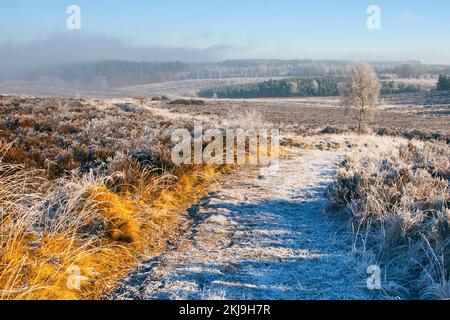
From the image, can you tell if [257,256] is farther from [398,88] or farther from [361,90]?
[398,88]

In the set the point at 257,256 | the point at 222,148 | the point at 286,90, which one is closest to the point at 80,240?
the point at 257,256

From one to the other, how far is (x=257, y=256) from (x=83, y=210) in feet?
6.44

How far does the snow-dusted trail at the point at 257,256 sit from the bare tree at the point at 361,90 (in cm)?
2856

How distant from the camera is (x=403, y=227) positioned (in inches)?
171

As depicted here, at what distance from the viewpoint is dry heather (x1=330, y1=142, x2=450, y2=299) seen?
11.6 feet

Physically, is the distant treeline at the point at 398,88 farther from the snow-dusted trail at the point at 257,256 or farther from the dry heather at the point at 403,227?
the snow-dusted trail at the point at 257,256

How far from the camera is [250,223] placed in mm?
5281

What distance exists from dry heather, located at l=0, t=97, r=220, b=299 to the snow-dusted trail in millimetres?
366

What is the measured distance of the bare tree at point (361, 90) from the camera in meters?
32.9

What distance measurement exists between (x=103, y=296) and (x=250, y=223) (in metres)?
2.33

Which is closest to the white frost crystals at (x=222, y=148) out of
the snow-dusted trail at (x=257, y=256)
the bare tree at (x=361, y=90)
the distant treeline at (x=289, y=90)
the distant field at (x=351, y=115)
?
the snow-dusted trail at (x=257, y=256)

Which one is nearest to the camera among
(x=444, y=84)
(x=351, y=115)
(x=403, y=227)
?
(x=403, y=227)

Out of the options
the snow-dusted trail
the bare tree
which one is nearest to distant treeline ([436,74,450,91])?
the bare tree
